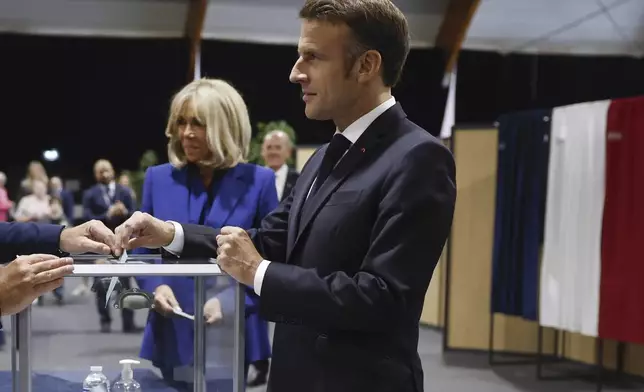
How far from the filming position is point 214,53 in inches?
452

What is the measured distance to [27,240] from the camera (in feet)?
5.17

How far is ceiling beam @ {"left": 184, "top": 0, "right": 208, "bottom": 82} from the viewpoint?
1053 centimetres

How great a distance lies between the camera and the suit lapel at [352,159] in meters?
1.29

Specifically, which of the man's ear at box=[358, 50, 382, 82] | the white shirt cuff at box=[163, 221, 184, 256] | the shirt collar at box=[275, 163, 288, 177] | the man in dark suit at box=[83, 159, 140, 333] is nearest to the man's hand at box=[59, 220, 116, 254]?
the white shirt cuff at box=[163, 221, 184, 256]

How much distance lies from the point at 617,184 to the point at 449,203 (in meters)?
3.50

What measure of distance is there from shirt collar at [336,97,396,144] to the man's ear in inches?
2.8

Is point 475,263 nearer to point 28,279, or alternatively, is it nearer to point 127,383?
point 127,383

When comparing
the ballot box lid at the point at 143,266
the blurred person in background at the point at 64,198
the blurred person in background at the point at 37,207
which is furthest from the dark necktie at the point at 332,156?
the blurred person in background at the point at 64,198

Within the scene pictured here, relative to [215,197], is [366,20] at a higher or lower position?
higher

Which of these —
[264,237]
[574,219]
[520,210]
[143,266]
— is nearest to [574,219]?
[574,219]

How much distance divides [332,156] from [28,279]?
23.3 inches

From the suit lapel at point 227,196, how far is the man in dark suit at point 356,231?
0.84 meters

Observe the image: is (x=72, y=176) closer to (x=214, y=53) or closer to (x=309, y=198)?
(x=214, y=53)

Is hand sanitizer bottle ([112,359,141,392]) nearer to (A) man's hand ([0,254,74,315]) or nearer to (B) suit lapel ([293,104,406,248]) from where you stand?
(A) man's hand ([0,254,74,315])
